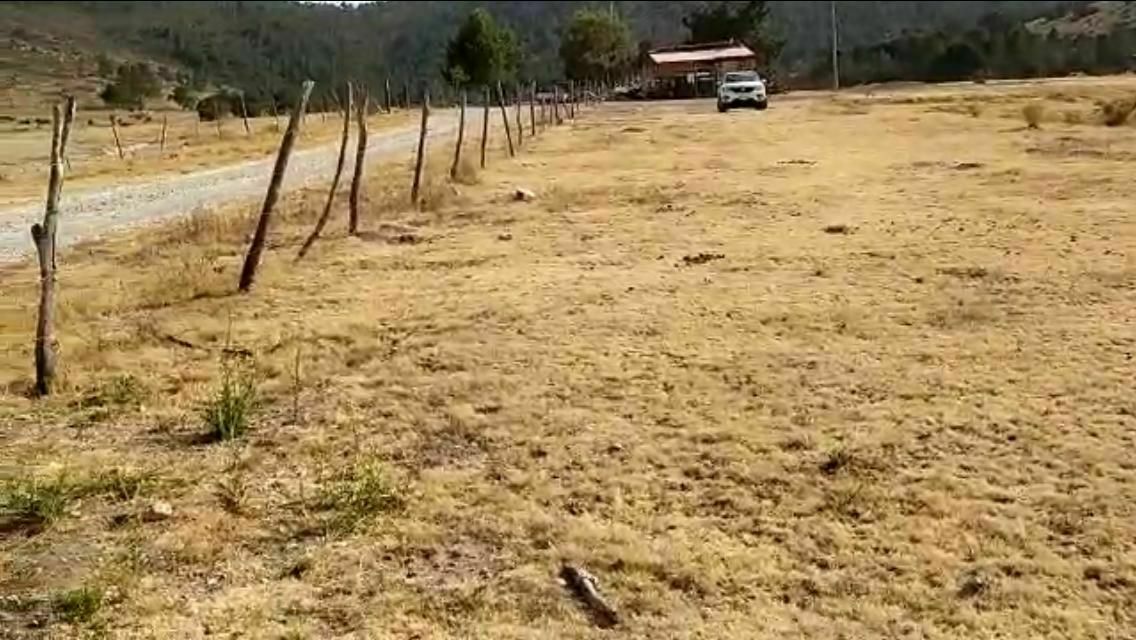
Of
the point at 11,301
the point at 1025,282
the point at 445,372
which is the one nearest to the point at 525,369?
the point at 445,372

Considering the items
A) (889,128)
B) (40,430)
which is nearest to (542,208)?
(40,430)

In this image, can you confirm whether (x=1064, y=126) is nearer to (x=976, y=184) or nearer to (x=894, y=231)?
(x=976, y=184)

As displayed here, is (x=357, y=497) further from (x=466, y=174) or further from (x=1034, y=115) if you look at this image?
(x=1034, y=115)

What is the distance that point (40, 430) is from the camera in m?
7.69

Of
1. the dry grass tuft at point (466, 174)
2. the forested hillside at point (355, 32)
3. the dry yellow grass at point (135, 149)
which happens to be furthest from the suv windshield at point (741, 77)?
the forested hillside at point (355, 32)

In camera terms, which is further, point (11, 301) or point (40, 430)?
point (11, 301)

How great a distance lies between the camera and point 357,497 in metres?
6.47

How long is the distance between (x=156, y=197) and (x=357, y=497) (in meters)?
16.7

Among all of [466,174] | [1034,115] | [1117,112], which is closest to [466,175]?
[466,174]

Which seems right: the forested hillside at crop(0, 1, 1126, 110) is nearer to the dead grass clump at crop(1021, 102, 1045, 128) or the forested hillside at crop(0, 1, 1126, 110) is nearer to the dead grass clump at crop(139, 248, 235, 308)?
the dead grass clump at crop(1021, 102, 1045, 128)

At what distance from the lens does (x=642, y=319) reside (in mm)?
9914

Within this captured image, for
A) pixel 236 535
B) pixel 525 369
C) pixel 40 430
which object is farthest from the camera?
pixel 525 369

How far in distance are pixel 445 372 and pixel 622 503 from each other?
2.58 metres

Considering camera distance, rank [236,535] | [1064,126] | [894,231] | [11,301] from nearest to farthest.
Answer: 1. [236,535]
2. [11,301]
3. [894,231]
4. [1064,126]
